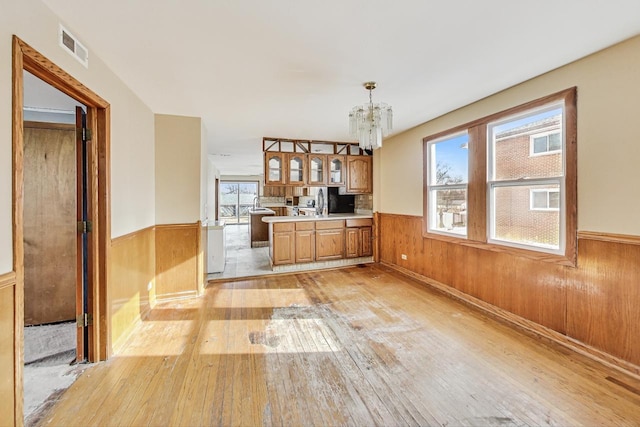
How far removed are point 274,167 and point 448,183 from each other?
2766mm

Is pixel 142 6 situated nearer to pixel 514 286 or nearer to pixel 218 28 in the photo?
pixel 218 28

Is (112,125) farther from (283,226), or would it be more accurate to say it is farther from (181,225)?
(283,226)

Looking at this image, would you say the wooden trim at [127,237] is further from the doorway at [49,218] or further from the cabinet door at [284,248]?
the cabinet door at [284,248]

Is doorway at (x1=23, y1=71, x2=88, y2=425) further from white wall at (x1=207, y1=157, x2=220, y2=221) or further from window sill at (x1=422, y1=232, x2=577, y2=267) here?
window sill at (x1=422, y1=232, x2=577, y2=267)

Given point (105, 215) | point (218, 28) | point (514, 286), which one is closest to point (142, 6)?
point (218, 28)

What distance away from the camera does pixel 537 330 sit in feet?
8.32

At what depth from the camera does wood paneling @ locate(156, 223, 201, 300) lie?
3.39 metres

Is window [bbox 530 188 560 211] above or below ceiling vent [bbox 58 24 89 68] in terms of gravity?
below

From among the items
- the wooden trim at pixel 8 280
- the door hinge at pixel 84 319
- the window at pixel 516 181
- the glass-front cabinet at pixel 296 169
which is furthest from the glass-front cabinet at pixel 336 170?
the wooden trim at pixel 8 280

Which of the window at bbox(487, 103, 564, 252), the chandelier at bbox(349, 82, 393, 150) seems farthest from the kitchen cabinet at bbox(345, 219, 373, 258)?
the chandelier at bbox(349, 82, 393, 150)

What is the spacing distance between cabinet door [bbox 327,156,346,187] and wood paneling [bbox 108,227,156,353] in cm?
304

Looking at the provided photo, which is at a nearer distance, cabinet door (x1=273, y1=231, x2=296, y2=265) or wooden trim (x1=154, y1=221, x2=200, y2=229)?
wooden trim (x1=154, y1=221, x2=200, y2=229)

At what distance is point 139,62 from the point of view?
218cm

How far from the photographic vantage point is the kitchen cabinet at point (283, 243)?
15.3ft
